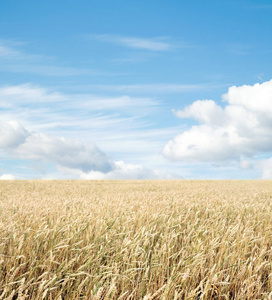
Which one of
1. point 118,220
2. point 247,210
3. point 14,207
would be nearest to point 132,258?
point 118,220

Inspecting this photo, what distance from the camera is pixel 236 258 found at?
10.7ft

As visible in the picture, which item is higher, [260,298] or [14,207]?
[14,207]

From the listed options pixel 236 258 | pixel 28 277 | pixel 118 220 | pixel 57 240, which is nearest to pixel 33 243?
pixel 57 240

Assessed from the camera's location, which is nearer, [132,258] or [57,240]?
[132,258]

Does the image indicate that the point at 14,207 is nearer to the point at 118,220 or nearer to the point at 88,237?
the point at 118,220

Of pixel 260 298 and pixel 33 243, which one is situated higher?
pixel 33 243

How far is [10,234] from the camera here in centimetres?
356

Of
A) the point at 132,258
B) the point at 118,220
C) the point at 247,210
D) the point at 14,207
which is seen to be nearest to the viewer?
the point at 132,258

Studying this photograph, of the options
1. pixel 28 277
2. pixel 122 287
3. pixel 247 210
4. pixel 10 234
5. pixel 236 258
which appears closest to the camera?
pixel 122 287

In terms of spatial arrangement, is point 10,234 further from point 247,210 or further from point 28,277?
point 247,210

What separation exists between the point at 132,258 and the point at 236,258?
4.03 feet

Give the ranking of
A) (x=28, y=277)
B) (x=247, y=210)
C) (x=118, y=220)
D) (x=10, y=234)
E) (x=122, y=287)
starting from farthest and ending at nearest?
(x=247, y=210) → (x=118, y=220) → (x=10, y=234) → (x=28, y=277) → (x=122, y=287)

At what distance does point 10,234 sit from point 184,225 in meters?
2.66

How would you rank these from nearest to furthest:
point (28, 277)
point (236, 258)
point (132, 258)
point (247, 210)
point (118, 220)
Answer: point (28, 277), point (132, 258), point (236, 258), point (118, 220), point (247, 210)
